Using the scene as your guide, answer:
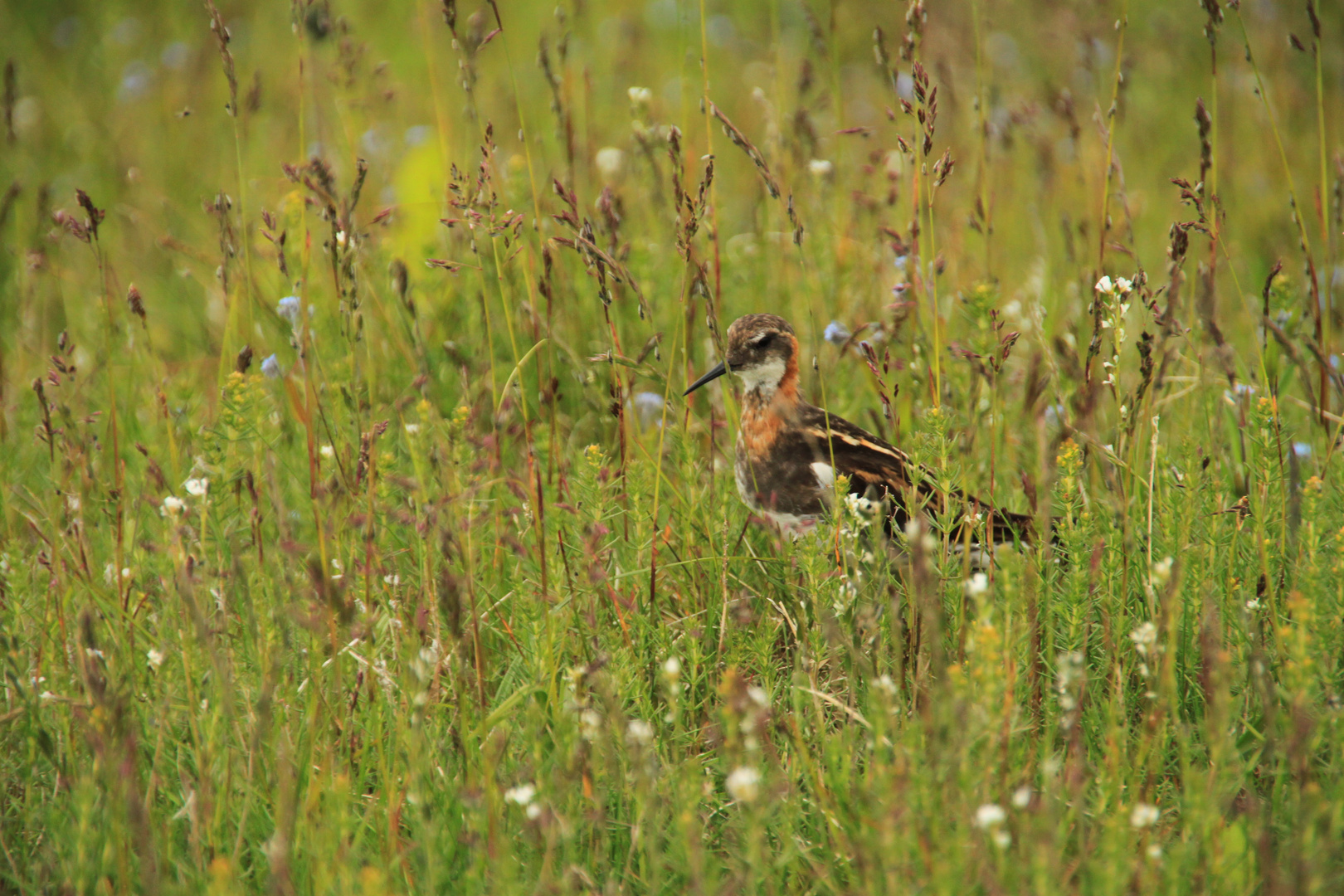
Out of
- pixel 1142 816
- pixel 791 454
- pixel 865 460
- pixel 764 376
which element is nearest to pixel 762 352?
pixel 764 376

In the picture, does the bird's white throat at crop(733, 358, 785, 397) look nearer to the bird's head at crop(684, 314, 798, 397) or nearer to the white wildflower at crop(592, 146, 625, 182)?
the bird's head at crop(684, 314, 798, 397)

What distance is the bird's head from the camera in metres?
4.47

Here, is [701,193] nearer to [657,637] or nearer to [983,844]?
[657,637]

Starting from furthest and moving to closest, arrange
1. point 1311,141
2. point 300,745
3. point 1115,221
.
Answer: point 1311,141, point 1115,221, point 300,745

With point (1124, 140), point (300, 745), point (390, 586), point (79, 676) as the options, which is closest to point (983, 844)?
point (300, 745)

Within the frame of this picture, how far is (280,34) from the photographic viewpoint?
1050 centimetres

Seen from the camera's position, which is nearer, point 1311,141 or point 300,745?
point 300,745

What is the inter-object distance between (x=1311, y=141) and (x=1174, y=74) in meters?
2.23

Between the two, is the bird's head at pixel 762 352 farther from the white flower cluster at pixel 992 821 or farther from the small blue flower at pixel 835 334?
the white flower cluster at pixel 992 821

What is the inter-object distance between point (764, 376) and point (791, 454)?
0.47 m

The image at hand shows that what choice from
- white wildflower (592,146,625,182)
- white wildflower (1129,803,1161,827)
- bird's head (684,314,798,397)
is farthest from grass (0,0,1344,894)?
white wildflower (592,146,625,182)

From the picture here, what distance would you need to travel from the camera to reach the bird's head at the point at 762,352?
14.7 feet

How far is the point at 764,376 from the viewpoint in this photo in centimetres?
461

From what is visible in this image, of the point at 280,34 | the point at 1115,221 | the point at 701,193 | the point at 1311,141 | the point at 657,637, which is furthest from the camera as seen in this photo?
the point at 280,34
